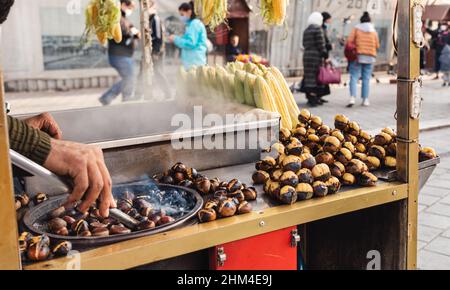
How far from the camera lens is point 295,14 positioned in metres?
13.6

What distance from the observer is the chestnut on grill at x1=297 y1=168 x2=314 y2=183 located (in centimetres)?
217

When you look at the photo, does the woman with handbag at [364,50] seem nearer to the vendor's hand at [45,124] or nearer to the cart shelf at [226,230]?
the cart shelf at [226,230]

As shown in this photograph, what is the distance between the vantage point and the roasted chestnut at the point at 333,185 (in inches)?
86.3

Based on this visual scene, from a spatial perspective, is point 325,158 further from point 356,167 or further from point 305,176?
point 305,176

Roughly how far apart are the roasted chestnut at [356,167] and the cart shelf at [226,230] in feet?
0.31

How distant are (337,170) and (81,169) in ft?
4.08

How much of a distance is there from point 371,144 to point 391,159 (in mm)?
160

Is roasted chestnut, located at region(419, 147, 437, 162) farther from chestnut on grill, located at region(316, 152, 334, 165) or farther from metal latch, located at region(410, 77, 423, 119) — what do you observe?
chestnut on grill, located at region(316, 152, 334, 165)

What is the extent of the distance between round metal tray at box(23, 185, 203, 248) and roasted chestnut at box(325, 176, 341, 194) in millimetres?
548

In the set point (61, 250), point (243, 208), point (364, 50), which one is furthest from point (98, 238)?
point (364, 50)

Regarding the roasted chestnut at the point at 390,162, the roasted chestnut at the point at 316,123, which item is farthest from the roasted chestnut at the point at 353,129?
the roasted chestnut at the point at 390,162

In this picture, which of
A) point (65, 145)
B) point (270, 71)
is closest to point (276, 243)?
point (65, 145)
